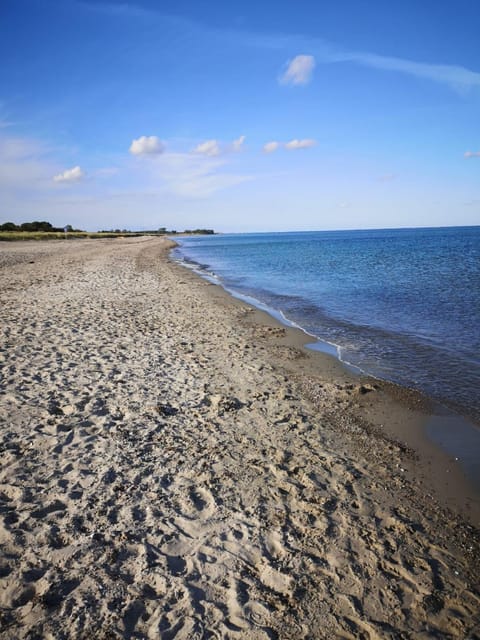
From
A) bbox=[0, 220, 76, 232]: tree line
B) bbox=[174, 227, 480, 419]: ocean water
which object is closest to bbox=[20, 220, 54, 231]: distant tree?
bbox=[0, 220, 76, 232]: tree line

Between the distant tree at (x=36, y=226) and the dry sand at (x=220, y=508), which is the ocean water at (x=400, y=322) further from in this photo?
the distant tree at (x=36, y=226)

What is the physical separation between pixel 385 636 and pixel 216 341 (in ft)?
27.6

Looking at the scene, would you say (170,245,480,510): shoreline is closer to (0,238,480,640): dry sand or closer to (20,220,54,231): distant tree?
(0,238,480,640): dry sand

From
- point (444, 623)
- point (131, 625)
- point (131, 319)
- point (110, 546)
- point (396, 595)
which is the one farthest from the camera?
Result: point (131, 319)

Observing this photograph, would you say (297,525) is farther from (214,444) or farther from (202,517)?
(214,444)

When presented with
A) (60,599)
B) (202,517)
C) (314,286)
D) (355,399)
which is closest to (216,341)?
(355,399)

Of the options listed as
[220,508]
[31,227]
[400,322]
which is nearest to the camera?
[220,508]

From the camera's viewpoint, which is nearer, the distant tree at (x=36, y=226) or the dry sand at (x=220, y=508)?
the dry sand at (x=220, y=508)

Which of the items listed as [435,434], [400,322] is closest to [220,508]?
[435,434]

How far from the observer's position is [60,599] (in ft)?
9.87

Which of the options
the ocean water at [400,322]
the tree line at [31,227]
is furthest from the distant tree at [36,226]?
the ocean water at [400,322]

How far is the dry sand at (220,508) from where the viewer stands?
119 inches

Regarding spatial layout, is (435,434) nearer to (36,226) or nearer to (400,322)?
(400,322)

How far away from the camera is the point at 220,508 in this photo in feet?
13.7
